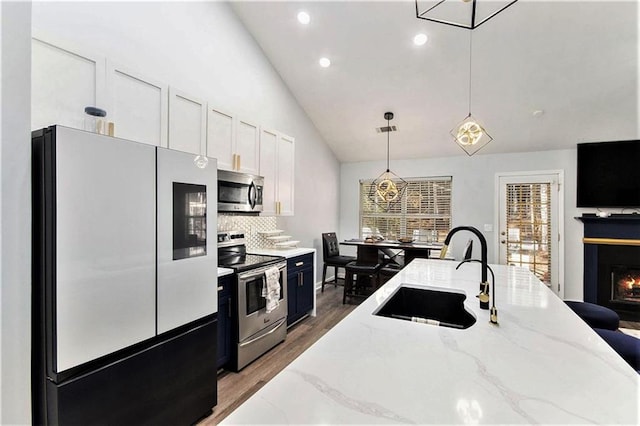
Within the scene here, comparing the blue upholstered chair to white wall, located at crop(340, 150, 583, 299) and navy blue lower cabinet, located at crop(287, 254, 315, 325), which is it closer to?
navy blue lower cabinet, located at crop(287, 254, 315, 325)

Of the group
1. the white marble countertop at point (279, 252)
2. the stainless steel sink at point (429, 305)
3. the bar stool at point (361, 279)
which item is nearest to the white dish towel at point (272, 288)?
the white marble countertop at point (279, 252)

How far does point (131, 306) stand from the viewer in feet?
5.30

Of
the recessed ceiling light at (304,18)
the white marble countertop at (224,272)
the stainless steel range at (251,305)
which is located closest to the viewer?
the white marble countertop at (224,272)

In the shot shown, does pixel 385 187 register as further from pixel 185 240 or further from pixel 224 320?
pixel 185 240

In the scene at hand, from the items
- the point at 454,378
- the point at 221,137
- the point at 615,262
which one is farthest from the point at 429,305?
the point at 615,262

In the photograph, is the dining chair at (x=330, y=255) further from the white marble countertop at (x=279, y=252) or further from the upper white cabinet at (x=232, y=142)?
the upper white cabinet at (x=232, y=142)

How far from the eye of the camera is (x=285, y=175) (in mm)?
3963

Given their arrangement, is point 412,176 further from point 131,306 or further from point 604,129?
point 131,306

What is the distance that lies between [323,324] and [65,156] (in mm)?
3166

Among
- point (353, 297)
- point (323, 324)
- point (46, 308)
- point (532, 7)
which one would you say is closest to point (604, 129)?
point (532, 7)

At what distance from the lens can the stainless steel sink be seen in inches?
68.2

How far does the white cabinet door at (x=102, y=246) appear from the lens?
1372mm

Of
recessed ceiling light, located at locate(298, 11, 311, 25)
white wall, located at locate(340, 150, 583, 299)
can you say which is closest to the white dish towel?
recessed ceiling light, located at locate(298, 11, 311, 25)

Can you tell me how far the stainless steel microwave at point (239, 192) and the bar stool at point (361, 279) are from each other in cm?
197
